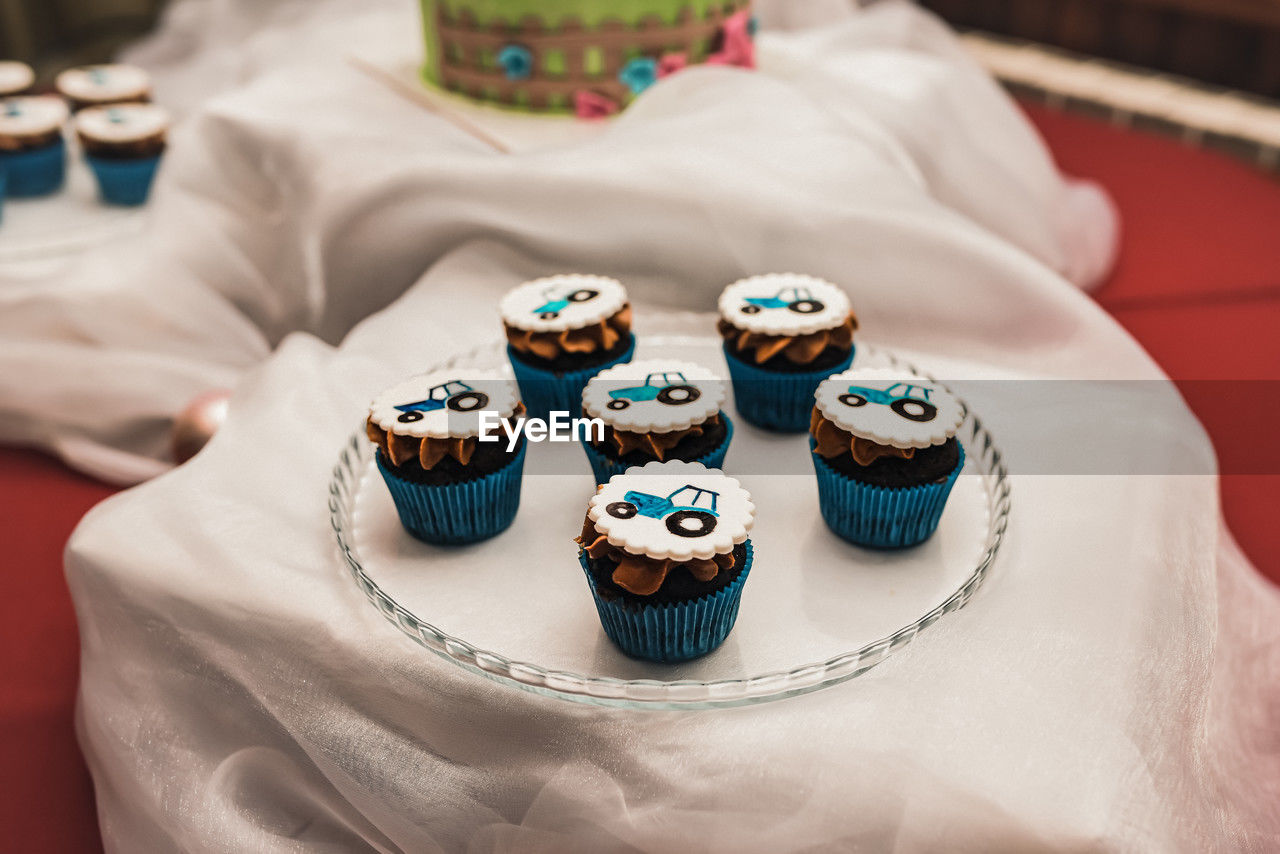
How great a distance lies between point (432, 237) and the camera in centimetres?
135

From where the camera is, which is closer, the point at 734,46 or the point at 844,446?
the point at 844,446

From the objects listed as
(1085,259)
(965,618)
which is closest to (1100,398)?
(965,618)

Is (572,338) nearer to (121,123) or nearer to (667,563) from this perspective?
(667,563)

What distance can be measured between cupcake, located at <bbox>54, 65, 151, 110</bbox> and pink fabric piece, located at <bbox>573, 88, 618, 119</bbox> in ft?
3.03

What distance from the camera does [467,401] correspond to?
91 centimetres

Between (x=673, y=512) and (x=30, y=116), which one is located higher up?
(x=673, y=512)

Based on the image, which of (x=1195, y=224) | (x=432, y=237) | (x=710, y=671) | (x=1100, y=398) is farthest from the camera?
(x=1195, y=224)

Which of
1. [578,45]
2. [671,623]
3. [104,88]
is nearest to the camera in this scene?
[671,623]

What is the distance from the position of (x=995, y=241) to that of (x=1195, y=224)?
618 mm

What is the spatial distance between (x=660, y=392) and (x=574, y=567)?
0.17 meters

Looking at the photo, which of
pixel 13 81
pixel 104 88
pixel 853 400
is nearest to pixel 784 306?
pixel 853 400

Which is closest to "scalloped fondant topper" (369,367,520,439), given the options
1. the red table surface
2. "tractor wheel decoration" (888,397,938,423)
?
"tractor wheel decoration" (888,397,938,423)

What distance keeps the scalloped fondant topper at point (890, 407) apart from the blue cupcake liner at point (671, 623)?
16cm

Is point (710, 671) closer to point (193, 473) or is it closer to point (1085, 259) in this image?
point (193, 473)
